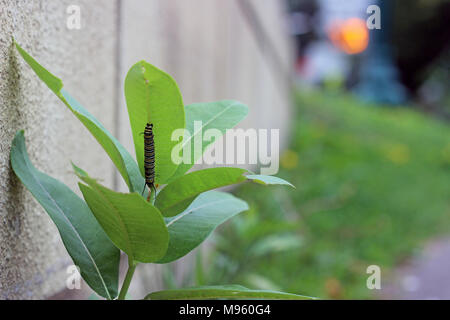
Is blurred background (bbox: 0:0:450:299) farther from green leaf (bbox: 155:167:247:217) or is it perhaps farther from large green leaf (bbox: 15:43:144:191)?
green leaf (bbox: 155:167:247:217)

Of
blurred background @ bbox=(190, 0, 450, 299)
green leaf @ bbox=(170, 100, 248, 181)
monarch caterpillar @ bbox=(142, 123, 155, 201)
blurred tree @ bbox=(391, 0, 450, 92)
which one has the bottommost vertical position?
blurred background @ bbox=(190, 0, 450, 299)

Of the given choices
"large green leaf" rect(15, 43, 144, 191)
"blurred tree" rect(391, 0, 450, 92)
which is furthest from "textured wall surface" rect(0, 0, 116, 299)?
"blurred tree" rect(391, 0, 450, 92)

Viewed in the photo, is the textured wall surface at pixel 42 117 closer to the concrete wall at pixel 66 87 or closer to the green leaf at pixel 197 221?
the concrete wall at pixel 66 87

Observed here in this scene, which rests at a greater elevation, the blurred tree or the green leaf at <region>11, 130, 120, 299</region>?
the blurred tree

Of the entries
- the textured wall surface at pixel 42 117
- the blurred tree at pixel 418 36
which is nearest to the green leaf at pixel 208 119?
the textured wall surface at pixel 42 117

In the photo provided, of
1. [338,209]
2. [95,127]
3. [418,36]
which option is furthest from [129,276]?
[418,36]

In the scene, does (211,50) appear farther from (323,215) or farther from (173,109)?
(173,109)

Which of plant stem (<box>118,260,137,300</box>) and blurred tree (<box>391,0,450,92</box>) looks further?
blurred tree (<box>391,0,450,92</box>)
